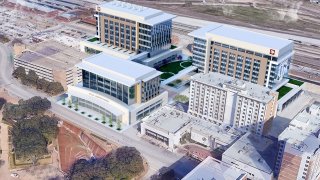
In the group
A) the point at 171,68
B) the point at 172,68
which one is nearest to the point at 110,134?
the point at 171,68

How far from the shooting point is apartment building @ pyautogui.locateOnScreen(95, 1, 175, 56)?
129m

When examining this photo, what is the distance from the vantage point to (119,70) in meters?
106

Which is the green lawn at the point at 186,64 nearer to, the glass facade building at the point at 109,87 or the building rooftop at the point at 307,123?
the glass facade building at the point at 109,87

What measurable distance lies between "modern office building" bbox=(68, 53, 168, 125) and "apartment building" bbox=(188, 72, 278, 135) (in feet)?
35.7

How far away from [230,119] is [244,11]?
108 meters

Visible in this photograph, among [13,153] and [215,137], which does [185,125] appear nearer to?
[215,137]

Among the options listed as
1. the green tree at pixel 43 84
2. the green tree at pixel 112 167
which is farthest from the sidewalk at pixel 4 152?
the green tree at pixel 43 84

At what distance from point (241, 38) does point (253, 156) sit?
3966 cm

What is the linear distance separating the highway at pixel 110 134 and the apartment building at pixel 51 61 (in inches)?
240

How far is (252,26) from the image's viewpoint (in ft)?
583

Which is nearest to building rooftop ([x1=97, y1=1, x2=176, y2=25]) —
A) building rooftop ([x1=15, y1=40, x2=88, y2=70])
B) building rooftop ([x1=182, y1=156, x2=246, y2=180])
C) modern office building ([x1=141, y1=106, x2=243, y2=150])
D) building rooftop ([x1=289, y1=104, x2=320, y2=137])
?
building rooftop ([x1=15, y1=40, x2=88, y2=70])

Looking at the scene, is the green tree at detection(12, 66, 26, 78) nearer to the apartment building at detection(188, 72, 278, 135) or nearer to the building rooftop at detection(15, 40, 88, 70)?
the building rooftop at detection(15, 40, 88, 70)

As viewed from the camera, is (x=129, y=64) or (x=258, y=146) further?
(x=129, y=64)

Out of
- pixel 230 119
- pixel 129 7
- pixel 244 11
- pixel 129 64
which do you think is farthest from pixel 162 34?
pixel 244 11
